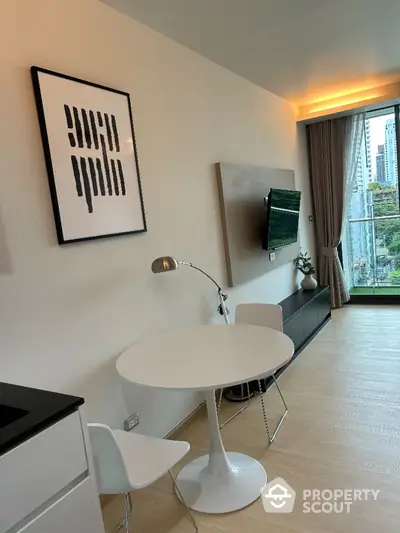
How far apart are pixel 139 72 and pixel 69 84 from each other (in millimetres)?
639

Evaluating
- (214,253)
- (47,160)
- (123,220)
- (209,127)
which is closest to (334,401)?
(214,253)

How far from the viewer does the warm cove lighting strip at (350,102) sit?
4465 millimetres

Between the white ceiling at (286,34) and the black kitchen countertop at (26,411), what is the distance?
2.11 meters

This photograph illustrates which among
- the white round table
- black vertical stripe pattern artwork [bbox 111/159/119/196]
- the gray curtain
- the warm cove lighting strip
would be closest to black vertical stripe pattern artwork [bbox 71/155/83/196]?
black vertical stripe pattern artwork [bbox 111/159/119/196]

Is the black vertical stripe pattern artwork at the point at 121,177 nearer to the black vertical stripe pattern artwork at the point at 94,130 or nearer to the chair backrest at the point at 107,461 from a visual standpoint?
the black vertical stripe pattern artwork at the point at 94,130

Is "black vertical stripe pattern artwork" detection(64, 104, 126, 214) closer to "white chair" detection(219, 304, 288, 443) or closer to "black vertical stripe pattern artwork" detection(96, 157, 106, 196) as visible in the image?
"black vertical stripe pattern artwork" detection(96, 157, 106, 196)

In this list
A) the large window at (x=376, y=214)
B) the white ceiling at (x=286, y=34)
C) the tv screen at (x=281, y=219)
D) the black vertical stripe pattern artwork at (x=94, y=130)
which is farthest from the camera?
the large window at (x=376, y=214)

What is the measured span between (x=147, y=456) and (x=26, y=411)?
2.09 feet

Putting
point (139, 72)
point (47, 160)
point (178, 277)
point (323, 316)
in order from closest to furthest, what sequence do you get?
point (47, 160)
point (139, 72)
point (178, 277)
point (323, 316)

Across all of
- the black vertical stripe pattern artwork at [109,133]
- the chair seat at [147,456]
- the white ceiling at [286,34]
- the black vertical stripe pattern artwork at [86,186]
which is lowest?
the chair seat at [147,456]

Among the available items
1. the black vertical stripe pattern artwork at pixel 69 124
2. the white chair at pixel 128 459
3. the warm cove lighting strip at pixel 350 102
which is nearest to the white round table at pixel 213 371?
the white chair at pixel 128 459

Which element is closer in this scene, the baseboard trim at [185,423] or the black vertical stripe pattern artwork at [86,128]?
the black vertical stripe pattern artwork at [86,128]

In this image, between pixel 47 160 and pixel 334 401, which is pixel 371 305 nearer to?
pixel 334 401

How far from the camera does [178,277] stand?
279 cm
